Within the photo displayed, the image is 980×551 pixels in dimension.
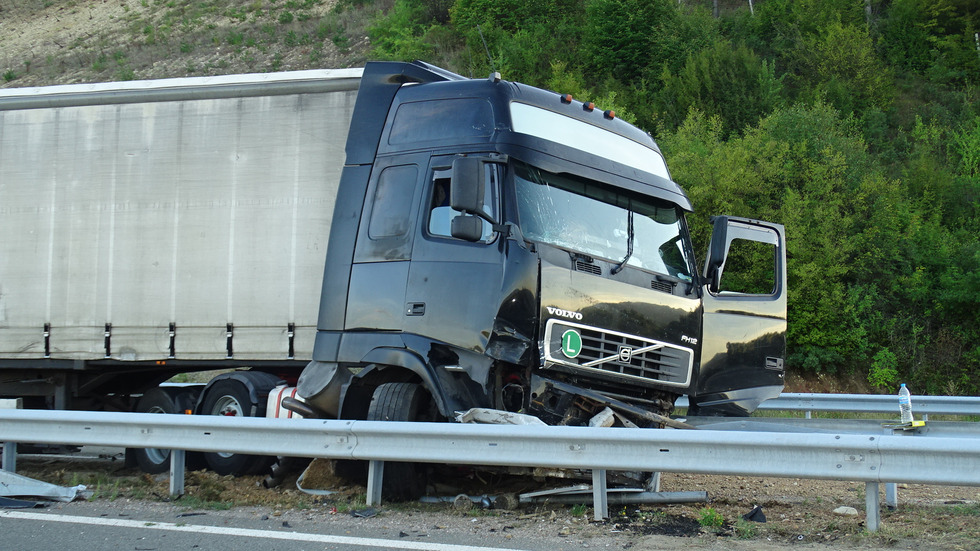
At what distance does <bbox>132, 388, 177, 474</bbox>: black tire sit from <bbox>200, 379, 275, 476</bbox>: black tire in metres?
0.54

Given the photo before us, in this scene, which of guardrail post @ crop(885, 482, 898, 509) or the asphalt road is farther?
guardrail post @ crop(885, 482, 898, 509)

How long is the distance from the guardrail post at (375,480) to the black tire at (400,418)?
15 centimetres

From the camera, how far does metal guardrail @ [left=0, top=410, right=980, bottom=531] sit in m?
5.21

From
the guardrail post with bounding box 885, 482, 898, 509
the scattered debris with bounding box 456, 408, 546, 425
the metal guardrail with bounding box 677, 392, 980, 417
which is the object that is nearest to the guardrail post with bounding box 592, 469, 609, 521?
the scattered debris with bounding box 456, 408, 546, 425

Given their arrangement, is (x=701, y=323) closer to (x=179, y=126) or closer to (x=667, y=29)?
(x=179, y=126)

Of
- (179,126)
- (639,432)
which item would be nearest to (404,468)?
(639,432)

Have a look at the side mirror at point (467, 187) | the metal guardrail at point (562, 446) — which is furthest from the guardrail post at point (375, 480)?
the side mirror at point (467, 187)

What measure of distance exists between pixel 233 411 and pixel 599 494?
12.8 ft

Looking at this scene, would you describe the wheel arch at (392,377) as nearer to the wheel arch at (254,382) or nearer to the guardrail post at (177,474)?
the wheel arch at (254,382)

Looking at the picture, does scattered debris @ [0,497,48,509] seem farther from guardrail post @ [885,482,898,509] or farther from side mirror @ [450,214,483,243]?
guardrail post @ [885,482,898,509]

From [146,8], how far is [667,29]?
160 feet

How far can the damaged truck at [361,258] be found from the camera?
6.67 meters

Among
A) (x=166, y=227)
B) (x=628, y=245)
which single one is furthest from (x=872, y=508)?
(x=166, y=227)

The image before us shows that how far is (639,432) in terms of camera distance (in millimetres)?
5727
